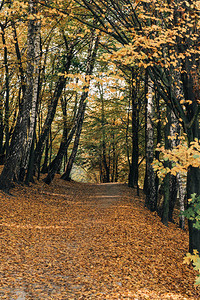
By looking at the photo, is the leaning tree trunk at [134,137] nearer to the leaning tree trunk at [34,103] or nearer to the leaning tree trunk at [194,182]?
the leaning tree trunk at [34,103]

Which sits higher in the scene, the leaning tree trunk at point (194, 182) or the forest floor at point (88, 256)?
the leaning tree trunk at point (194, 182)

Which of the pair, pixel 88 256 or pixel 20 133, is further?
pixel 20 133

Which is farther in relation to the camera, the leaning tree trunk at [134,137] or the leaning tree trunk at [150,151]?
the leaning tree trunk at [134,137]

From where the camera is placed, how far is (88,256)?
20.2 ft

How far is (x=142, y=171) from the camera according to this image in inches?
996

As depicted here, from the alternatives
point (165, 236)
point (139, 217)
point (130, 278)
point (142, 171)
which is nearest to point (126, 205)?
point (139, 217)

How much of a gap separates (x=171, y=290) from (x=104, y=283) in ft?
3.84

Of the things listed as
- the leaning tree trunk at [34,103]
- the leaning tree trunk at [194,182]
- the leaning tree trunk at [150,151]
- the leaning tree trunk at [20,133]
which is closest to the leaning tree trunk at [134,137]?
the leaning tree trunk at [150,151]

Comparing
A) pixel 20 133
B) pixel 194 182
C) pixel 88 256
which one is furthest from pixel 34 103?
pixel 194 182

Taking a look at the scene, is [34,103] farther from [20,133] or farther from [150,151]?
[150,151]

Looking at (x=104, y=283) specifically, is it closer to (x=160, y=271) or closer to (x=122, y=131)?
(x=160, y=271)

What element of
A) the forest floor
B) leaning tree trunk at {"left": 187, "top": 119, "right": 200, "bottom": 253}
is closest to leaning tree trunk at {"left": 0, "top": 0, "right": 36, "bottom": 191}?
the forest floor

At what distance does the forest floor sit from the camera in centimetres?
460

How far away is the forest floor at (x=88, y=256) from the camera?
460 centimetres
